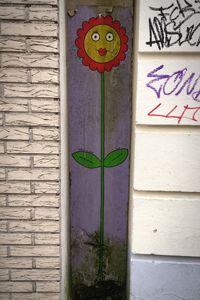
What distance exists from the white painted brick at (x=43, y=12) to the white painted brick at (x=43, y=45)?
16 centimetres

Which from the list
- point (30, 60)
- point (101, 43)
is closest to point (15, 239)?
point (30, 60)

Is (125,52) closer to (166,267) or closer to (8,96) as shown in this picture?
(8,96)

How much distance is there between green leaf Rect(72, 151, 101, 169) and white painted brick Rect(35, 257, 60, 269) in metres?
0.84

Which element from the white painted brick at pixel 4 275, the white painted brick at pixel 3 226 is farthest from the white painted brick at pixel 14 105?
the white painted brick at pixel 4 275

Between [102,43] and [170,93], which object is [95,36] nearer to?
[102,43]

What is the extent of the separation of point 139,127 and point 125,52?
705 mm

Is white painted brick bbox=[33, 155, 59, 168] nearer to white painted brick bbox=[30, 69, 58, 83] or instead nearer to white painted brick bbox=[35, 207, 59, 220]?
white painted brick bbox=[35, 207, 59, 220]

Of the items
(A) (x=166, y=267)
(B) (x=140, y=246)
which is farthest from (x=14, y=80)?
(A) (x=166, y=267)

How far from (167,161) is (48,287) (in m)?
1.50

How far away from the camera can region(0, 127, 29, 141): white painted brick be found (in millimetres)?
2502

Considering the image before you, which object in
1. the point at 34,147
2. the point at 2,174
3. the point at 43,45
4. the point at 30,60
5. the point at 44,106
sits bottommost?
the point at 2,174

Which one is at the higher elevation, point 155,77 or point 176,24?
point 176,24

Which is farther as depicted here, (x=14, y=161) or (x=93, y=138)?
(x=93, y=138)

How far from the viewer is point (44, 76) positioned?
2.43 meters
